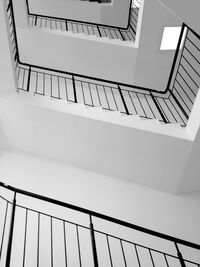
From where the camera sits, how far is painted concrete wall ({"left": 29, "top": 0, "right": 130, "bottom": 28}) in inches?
297

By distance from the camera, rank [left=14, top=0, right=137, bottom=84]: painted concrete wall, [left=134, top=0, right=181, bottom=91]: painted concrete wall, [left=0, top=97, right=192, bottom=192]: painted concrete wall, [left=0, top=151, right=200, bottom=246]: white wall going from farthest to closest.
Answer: [left=14, top=0, right=137, bottom=84]: painted concrete wall
[left=134, top=0, right=181, bottom=91]: painted concrete wall
[left=0, top=151, right=200, bottom=246]: white wall
[left=0, top=97, right=192, bottom=192]: painted concrete wall

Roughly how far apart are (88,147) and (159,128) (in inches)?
45.1

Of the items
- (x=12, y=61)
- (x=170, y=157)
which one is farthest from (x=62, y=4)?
(x=170, y=157)

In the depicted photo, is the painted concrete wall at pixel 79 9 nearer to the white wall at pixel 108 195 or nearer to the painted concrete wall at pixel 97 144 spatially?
the painted concrete wall at pixel 97 144

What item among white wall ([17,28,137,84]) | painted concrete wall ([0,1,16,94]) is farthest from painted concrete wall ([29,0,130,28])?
painted concrete wall ([0,1,16,94])

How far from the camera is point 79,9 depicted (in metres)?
7.62

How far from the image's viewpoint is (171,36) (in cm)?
583

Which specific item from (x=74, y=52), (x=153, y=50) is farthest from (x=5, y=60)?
(x=153, y=50)

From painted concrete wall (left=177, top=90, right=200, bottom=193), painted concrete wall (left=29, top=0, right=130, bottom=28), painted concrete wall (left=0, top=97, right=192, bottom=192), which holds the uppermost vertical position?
painted concrete wall (left=29, top=0, right=130, bottom=28)

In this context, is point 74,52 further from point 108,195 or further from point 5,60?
point 108,195

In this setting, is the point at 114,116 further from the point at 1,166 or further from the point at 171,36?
the point at 171,36

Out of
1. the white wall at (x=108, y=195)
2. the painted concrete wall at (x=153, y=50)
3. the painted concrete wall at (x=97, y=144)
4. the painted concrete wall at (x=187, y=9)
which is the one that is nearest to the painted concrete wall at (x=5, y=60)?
the painted concrete wall at (x=97, y=144)

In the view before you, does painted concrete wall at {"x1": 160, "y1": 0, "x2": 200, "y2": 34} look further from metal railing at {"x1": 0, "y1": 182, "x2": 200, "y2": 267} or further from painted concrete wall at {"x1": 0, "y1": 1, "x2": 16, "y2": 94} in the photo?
metal railing at {"x1": 0, "y1": 182, "x2": 200, "y2": 267}

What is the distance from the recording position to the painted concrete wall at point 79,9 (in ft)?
24.7
